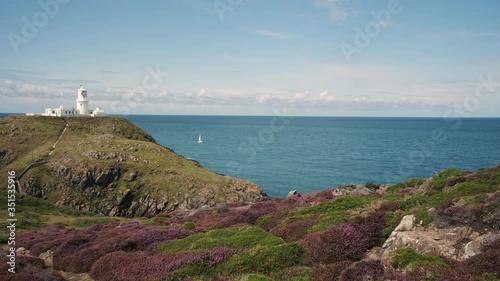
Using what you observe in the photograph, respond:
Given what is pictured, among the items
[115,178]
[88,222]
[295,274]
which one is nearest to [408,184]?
[295,274]

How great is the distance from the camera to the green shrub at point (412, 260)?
40.2ft

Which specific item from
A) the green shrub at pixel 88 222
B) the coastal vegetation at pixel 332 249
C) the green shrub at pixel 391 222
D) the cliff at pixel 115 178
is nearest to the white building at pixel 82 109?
the cliff at pixel 115 178

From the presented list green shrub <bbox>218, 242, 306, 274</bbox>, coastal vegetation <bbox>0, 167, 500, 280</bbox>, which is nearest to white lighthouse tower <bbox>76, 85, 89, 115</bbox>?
coastal vegetation <bbox>0, 167, 500, 280</bbox>

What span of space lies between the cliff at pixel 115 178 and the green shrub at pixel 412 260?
5646 cm

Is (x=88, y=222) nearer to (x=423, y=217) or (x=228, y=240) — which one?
(x=228, y=240)

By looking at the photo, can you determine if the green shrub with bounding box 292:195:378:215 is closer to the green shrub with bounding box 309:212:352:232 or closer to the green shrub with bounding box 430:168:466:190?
the green shrub with bounding box 309:212:352:232

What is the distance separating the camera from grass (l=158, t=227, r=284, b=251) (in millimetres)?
17938

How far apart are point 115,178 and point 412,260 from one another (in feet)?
235

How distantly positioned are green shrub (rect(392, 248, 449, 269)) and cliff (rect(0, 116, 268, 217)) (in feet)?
185

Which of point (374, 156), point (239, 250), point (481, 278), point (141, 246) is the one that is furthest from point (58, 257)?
point (374, 156)

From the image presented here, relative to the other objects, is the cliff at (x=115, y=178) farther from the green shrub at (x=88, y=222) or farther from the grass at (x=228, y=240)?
the grass at (x=228, y=240)

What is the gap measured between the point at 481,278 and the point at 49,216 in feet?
173

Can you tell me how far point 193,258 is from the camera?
16.1 m

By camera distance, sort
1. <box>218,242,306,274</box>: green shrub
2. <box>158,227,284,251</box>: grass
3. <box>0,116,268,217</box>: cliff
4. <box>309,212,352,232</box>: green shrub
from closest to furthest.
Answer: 1. <box>218,242,306,274</box>: green shrub
2. <box>158,227,284,251</box>: grass
3. <box>309,212,352,232</box>: green shrub
4. <box>0,116,268,217</box>: cliff
